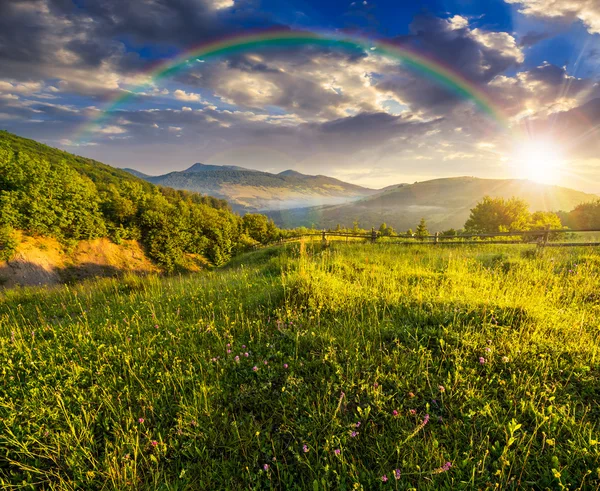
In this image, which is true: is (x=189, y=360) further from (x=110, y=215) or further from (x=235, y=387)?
(x=110, y=215)

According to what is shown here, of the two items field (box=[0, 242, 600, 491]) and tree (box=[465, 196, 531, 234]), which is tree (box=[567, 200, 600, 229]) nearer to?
tree (box=[465, 196, 531, 234])

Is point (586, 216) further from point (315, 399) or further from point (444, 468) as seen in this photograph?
point (315, 399)

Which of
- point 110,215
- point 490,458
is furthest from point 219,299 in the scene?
point 110,215

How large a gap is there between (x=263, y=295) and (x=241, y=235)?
58.8m

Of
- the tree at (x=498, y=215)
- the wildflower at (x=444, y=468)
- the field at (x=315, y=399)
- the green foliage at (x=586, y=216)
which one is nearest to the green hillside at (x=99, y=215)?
the field at (x=315, y=399)

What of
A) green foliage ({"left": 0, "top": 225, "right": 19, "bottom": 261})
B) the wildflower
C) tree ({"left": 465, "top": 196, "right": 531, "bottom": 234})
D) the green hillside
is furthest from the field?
tree ({"left": 465, "top": 196, "right": 531, "bottom": 234})

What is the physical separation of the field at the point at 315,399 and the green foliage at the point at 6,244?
118 feet

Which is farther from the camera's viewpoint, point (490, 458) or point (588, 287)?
point (588, 287)

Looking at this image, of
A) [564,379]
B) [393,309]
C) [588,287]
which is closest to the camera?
[564,379]

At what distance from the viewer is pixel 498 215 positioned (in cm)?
5228

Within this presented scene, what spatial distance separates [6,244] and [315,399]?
4199 cm

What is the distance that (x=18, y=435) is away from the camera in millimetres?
2383

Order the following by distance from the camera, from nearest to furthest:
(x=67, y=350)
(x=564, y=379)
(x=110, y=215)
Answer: (x=564, y=379) < (x=67, y=350) < (x=110, y=215)

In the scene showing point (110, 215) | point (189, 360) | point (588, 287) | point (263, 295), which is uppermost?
point (110, 215)
